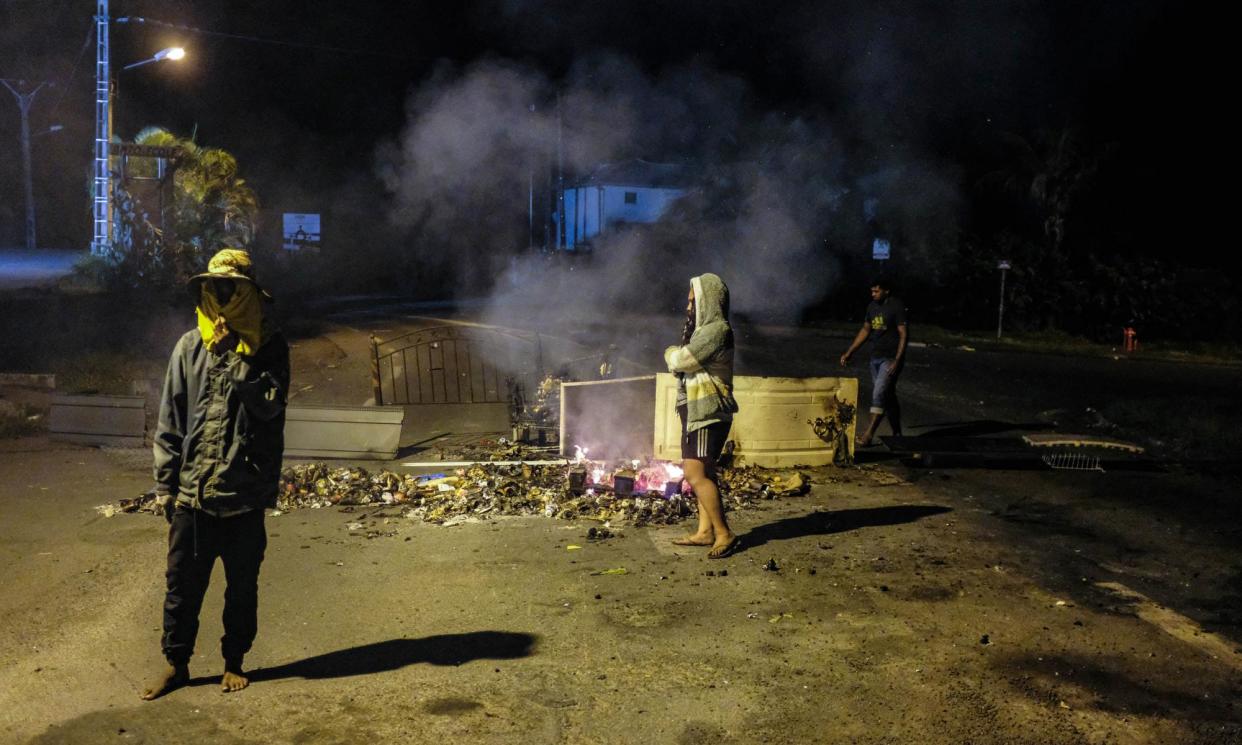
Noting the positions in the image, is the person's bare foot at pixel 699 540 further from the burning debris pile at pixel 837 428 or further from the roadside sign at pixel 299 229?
the roadside sign at pixel 299 229

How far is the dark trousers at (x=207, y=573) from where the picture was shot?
4273 millimetres

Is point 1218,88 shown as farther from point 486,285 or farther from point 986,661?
point 986,661

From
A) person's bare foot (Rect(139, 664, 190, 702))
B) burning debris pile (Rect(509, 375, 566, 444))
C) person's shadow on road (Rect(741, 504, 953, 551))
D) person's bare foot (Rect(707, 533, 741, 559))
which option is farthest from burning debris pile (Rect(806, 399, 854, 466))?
person's bare foot (Rect(139, 664, 190, 702))

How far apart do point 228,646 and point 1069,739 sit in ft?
12.2

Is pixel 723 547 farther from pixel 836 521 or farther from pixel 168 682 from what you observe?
pixel 168 682

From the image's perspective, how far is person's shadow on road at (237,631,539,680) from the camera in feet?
15.2

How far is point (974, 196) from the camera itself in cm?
3022

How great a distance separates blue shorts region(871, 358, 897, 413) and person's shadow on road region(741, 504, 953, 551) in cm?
220

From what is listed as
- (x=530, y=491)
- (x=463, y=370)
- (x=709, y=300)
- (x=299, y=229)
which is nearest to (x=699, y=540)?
(x=709, y=300)

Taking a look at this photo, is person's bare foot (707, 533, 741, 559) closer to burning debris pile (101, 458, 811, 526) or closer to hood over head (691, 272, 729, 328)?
burning debris pile (101, 458, 811, 526)

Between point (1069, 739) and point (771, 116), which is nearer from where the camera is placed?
point (1069, 739)

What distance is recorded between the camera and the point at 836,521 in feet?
24.2

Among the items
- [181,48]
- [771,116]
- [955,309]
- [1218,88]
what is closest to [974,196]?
[955,309]

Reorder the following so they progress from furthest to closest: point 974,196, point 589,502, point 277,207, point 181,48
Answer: point 277,207
point 974,196
point 181,48
point 589,502
